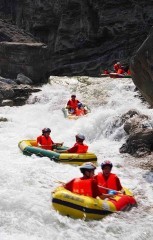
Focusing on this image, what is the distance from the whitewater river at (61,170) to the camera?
822 centimetres

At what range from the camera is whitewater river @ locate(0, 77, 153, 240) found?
8.22 m

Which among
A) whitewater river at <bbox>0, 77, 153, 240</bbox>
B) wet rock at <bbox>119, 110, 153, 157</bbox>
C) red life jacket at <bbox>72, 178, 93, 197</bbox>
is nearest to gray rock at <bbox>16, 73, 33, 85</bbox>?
whitewater river at <bbox>0, 77, 153, 240</bbox>

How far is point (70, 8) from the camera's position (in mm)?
39688

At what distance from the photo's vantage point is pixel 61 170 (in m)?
12.8

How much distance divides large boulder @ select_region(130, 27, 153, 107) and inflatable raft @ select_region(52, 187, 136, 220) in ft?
16.0

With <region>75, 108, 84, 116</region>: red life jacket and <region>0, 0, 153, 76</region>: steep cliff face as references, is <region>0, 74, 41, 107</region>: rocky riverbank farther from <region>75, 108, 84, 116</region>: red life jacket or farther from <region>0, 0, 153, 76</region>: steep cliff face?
<region>0, 0, 153, 76</region>: steep cliff face

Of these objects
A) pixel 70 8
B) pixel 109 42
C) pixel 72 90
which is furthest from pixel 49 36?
pixel 72 90

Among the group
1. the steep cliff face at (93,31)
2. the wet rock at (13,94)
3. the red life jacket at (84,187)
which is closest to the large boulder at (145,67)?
the red life jacket at (84,187)

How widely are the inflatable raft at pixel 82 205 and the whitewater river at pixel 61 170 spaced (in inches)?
5.5

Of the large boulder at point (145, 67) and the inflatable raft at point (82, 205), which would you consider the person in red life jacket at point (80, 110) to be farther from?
the inflatable raft at point (82, 205)

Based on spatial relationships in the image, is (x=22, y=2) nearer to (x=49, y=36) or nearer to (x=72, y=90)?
(x=49, y=36)

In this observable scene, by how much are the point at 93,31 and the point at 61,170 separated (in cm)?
2773

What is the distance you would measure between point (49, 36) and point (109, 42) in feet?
32.3

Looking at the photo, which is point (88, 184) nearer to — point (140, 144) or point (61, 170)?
point (61, 170)
